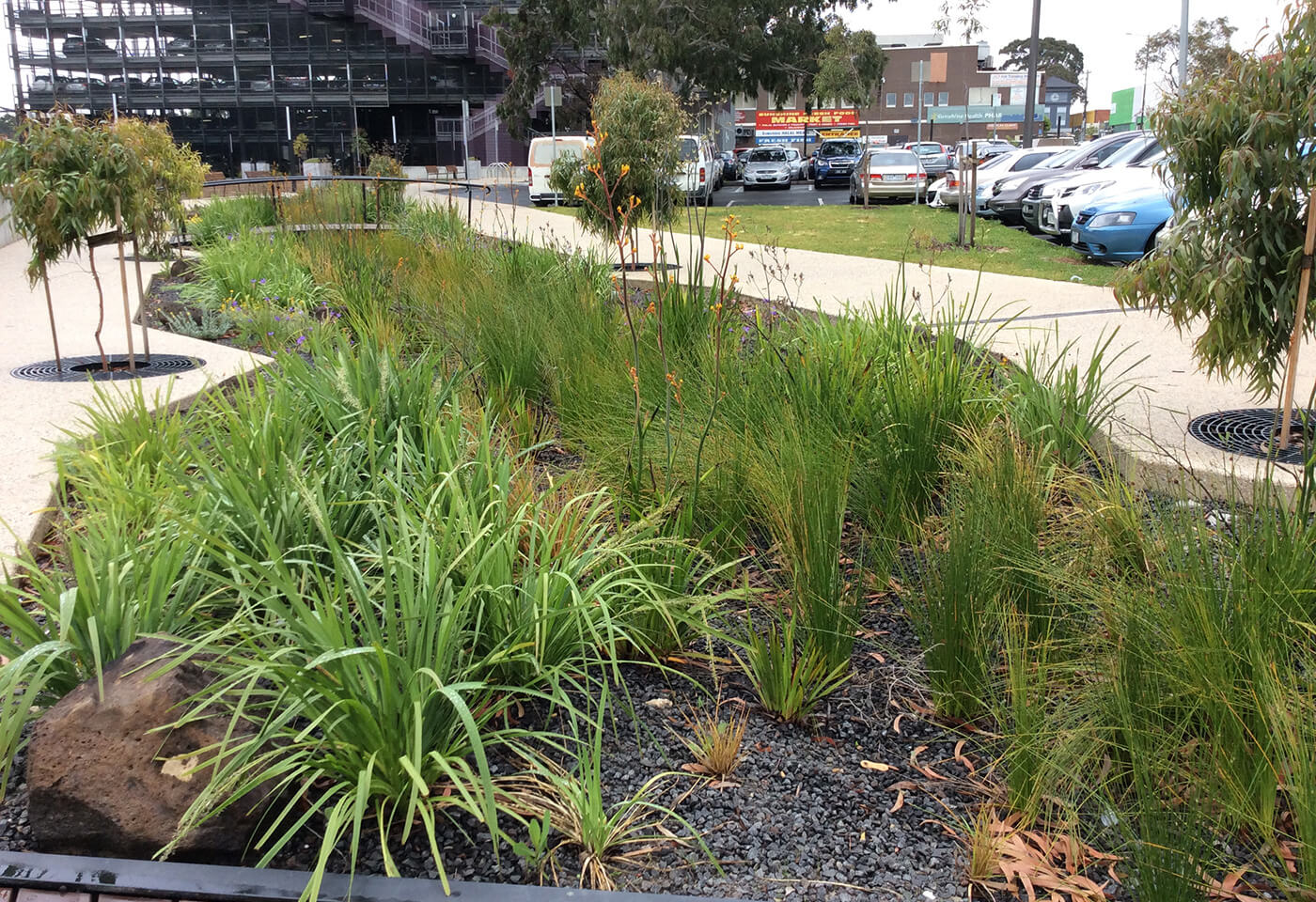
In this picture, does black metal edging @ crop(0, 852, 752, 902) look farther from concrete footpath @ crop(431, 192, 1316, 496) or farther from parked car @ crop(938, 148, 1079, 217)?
parked car @ crop(938, 148, 1079, 217)

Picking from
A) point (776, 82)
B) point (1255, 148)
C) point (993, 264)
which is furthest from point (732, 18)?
point (1255, 148)

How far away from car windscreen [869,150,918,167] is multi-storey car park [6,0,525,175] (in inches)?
1085

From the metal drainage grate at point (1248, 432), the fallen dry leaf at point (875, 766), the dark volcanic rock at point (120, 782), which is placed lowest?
the fallen dry leaf at point (875, 766)

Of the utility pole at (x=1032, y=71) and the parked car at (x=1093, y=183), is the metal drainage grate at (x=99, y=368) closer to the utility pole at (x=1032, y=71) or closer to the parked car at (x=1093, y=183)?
the parked car at (x=1093, y=183)

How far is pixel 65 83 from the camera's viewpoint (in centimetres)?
5106

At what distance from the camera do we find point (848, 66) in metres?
38.8

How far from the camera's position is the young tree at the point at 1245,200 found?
161 inches

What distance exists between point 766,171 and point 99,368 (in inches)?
1190

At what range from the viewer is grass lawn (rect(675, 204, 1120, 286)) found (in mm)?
12508

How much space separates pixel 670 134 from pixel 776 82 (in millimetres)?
36743

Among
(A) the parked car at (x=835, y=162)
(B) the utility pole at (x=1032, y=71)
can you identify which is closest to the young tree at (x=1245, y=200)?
(B) the utility pole at (x=1032, y=71)

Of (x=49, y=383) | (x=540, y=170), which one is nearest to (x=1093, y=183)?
(x=49, y=383)

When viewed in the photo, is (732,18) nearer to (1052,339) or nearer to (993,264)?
(993,264)

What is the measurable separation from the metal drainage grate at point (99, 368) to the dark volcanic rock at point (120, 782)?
4599 mm
